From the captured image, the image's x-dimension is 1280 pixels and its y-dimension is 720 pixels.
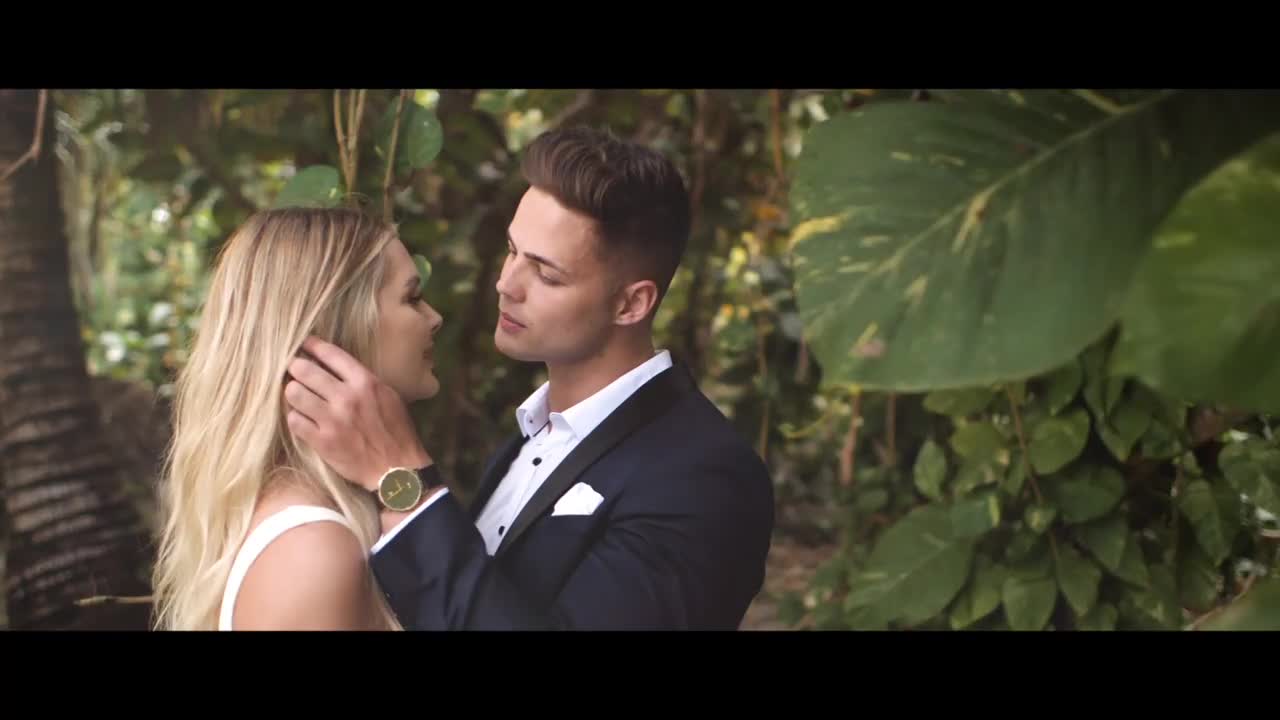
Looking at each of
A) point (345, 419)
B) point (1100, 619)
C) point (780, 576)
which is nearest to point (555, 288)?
point (345, 419)

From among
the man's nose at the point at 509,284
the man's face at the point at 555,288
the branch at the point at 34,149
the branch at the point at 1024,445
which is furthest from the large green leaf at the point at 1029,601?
the branch at the point at 34,149

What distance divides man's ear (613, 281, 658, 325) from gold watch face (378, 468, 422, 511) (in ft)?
1.06

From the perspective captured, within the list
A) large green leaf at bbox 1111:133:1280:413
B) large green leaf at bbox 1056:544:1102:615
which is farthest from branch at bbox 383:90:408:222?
large green leaf at bbox 1111:133:1280:413

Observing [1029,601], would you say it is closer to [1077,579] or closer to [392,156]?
[1077,579]

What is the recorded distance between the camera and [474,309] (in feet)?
5.21

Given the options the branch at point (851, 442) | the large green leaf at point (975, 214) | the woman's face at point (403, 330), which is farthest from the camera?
the branch at point (851, 442)

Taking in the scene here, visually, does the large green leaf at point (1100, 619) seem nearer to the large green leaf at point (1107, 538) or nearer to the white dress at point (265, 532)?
the large green leaf at point (1107, 538)

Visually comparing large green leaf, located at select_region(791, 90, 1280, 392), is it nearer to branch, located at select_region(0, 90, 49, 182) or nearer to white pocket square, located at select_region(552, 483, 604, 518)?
white pocket square, located at select_region(552, 483, 604, 518)

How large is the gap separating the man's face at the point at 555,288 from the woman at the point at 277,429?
12cm

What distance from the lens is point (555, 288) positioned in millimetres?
1391

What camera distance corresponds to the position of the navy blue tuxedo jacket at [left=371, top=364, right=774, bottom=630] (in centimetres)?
125

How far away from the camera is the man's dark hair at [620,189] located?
1.38 metres

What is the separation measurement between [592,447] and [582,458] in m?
0.02
